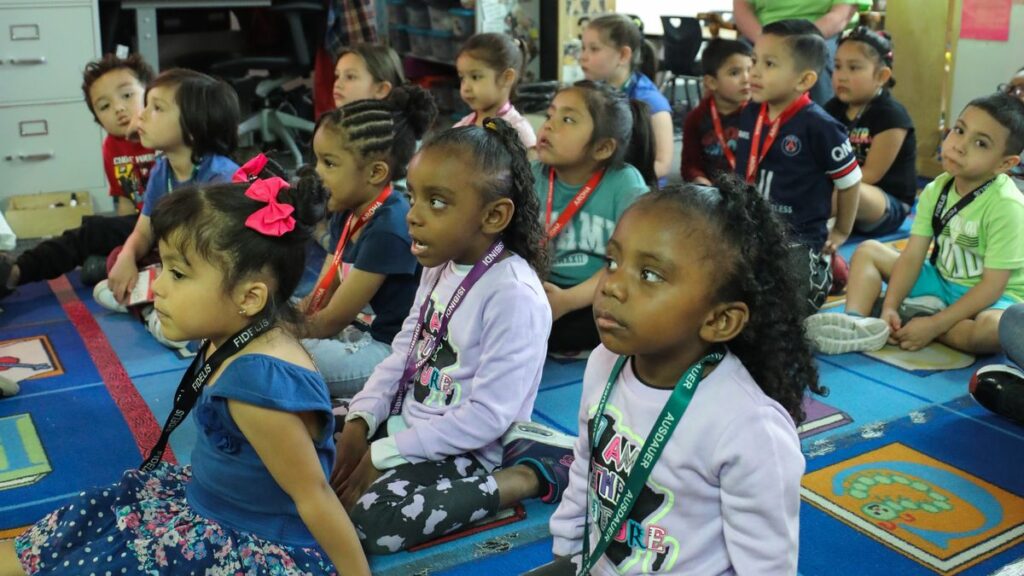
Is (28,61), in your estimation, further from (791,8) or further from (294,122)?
(791,8)

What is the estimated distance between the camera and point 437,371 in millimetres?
2023

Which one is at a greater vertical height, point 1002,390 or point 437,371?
point 437,371

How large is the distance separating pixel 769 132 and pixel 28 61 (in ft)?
10.3

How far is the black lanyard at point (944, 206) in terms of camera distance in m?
2.83

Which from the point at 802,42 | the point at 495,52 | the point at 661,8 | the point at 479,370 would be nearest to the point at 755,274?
the point at 479,370

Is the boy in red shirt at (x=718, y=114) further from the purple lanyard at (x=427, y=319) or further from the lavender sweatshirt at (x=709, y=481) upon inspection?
the lavender sweatshirt at (x=709, y=481)

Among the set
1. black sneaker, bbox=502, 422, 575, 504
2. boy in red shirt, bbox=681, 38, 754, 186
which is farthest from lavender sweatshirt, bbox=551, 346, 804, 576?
boy in red shirt, bbox=681, 38, 754, 186

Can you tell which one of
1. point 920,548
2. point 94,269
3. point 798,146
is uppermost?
point 798,146

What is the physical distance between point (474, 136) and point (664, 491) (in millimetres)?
913

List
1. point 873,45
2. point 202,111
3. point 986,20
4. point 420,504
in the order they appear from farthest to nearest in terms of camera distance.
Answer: point 986,20
point 873,45
point 202,111
point 420,504

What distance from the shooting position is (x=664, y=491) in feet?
4.36

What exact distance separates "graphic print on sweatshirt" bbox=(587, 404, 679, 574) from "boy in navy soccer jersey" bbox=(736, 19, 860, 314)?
1.97 m

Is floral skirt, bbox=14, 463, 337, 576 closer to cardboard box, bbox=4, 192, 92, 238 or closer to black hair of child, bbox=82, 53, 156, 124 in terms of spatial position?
black hair of child, bbox=82, 53, 156, 124

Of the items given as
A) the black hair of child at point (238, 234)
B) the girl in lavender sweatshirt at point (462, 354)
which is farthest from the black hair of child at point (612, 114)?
the black hair of child at point (238, 234)
